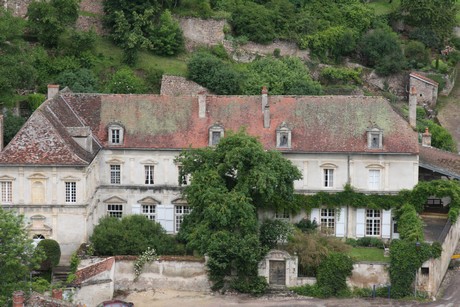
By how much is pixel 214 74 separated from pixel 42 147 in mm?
24380

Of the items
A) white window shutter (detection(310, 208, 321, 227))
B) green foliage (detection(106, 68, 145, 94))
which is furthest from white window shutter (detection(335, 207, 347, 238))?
green foliage (detection(106, 68, 145, 94))

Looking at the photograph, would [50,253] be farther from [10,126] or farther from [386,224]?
[386,224]

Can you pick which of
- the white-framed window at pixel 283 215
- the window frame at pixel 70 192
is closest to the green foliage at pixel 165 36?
the white-framed window at pixel 283 215

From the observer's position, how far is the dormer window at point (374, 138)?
6988 cm

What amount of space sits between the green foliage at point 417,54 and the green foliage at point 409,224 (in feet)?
112

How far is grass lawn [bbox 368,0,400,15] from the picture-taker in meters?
106

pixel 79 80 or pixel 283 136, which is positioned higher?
pixel 79 80

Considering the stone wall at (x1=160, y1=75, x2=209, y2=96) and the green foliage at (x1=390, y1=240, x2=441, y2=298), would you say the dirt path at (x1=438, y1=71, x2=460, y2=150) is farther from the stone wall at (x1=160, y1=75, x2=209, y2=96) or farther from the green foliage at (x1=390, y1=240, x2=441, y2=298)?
the green foliage at (x1=390, y1=240, x2=441, y2=298)

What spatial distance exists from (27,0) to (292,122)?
101ft

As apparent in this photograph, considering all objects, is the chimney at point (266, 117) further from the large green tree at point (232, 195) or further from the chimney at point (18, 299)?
the chimney at point (18, 299)

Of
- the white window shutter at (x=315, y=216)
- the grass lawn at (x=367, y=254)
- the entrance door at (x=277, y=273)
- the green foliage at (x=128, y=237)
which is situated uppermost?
the white window shutter at (x=315, y=216)

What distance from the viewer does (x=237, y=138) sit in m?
64.1

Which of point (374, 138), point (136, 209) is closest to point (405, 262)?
point (374, 138)

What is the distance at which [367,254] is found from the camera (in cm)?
6712
